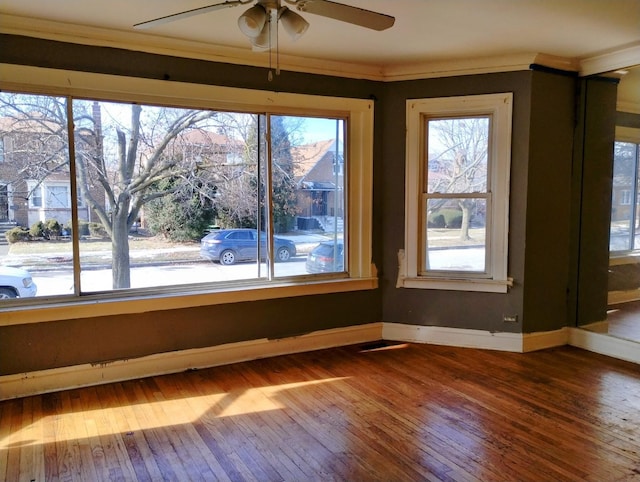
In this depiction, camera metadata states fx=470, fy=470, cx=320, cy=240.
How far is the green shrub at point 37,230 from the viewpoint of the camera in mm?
3170

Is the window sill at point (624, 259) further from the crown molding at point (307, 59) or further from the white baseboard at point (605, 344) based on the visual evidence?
the crown molding at point (307, 59)

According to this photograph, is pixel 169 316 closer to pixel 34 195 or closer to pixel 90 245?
pixel 90 245

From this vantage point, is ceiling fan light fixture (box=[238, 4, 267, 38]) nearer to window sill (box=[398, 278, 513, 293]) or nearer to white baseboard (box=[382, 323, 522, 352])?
window sill (box=[398, 278, 513, 293])

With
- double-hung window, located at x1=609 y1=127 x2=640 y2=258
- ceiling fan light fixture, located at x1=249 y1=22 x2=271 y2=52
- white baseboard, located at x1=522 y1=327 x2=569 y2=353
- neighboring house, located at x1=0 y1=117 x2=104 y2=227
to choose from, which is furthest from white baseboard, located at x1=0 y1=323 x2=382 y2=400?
ceiling fan light fixture, located at x1=249 y1=22 x2=271 y2=52

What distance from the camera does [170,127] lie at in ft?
11.6

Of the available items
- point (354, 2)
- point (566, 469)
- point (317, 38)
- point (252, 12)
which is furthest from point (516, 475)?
point (317, 38)

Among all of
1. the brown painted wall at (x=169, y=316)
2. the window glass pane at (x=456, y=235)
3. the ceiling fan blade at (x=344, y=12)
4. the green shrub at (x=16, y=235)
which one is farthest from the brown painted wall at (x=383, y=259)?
the ceiling fan blade at (x=344, y=12)

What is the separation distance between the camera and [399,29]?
124 inches

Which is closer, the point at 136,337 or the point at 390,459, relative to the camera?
Answer: the point at 390,459

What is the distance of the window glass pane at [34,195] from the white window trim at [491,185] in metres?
2.68

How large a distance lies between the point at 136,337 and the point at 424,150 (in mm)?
2803

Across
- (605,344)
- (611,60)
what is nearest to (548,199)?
(611,60)

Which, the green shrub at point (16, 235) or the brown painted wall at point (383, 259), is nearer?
the green shrub at point (16, 235)

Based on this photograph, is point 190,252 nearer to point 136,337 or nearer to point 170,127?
point 136,337
